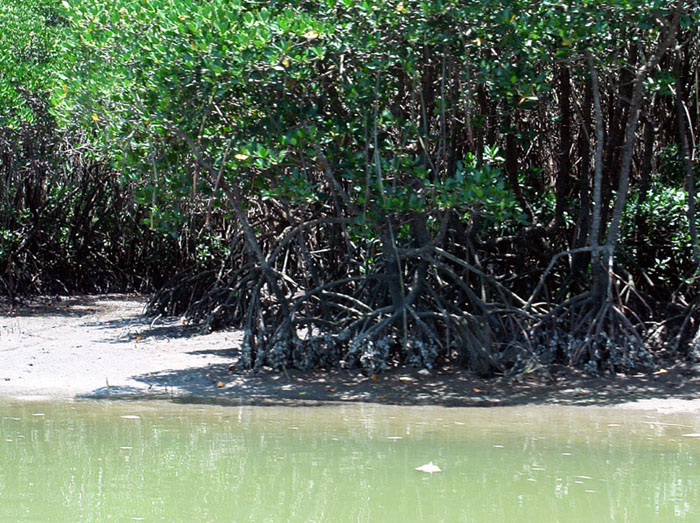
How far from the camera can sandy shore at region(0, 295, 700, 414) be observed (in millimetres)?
6660

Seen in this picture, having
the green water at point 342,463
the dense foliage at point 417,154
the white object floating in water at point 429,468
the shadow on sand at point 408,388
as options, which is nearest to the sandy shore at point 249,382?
the shadow on sand at point 408,388

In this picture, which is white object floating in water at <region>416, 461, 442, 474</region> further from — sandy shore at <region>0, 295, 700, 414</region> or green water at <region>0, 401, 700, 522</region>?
sandy shore at <region>0, 295, 700, 414</region>

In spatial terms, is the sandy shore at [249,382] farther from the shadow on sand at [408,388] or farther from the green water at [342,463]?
the green water at [342,463]

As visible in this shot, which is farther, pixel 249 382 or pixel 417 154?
pixel 417 154

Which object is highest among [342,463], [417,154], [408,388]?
[417,154]

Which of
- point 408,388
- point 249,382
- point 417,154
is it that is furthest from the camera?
point 417,154

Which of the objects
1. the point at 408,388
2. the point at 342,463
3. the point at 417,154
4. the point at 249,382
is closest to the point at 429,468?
the point at 342,463

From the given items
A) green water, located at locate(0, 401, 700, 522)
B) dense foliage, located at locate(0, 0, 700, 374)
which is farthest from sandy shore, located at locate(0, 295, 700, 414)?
green water, located at locate(0, 401, 700, 522)

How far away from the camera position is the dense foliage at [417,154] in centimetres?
645

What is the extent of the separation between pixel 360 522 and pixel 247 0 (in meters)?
4.33

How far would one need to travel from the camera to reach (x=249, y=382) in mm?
7215

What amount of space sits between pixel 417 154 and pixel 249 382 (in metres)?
2.27

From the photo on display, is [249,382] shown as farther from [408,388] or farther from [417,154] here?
[417,154]

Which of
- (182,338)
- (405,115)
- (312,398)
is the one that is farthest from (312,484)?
(182,338)
